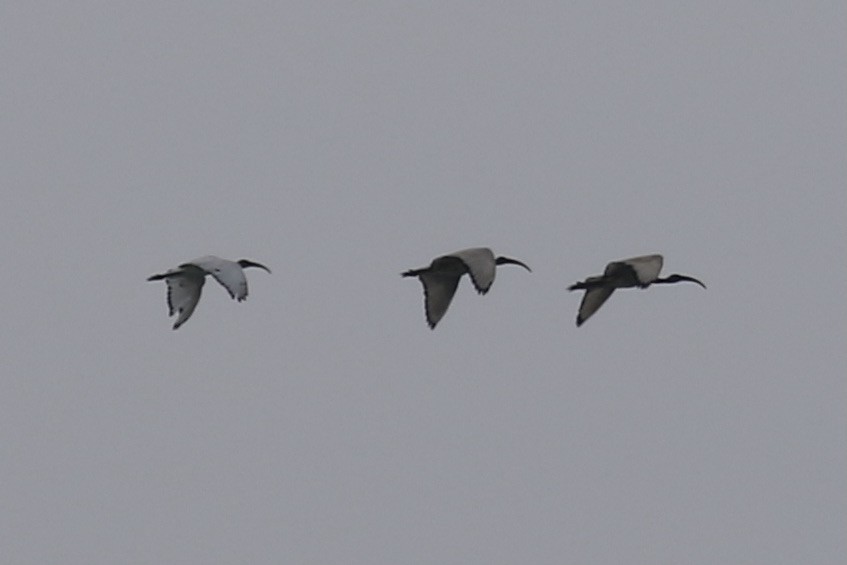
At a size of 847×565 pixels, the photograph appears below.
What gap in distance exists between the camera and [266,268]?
84.3 meters

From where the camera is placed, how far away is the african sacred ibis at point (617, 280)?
77875 millimetres

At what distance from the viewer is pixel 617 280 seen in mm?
79812

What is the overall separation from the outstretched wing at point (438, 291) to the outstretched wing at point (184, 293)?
16.7ft

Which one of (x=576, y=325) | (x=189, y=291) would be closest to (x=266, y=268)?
(x=189, y=291)

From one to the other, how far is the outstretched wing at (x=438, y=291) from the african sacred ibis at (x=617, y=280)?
2.58m

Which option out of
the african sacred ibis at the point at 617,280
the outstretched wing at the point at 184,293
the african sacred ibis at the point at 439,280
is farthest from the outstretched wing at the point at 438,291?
the outstretched wing at the point at 184,293

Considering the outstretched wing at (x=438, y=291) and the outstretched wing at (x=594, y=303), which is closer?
the outstretched wing at (x=438, y=291)

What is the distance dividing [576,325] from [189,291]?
27.5 ft

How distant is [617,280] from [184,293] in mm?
9360

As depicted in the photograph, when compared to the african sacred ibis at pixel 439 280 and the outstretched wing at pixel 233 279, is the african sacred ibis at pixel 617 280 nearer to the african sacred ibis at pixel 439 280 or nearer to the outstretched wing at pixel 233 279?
the african sacred ibis at pixel 439 280

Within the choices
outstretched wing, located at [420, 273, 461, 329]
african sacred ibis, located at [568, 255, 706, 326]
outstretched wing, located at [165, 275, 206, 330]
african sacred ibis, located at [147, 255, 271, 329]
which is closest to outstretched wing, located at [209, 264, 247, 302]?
african sacred ibis, located at [147, 255, 271, 329]

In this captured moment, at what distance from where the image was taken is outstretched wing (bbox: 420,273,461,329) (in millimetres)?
80125

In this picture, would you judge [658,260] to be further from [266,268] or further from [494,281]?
[266,268]

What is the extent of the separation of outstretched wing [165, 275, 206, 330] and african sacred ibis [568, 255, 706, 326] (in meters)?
8.13
